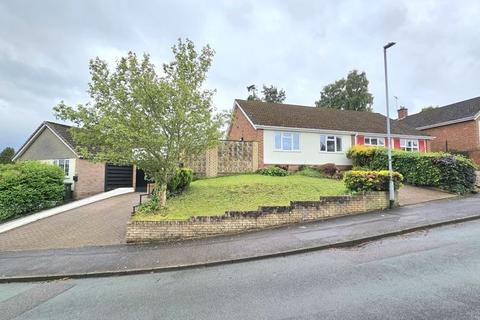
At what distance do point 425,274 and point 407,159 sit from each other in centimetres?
1252

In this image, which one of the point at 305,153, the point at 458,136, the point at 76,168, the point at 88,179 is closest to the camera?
the point at 76,168

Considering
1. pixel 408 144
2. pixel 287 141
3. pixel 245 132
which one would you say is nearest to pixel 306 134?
pixel 287 141

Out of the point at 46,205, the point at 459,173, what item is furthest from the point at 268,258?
the point at 46,205

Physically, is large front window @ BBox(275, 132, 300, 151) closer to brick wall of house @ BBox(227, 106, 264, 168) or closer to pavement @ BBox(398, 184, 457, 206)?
brick wall of house @ BBox(227, 106, 264, 168)

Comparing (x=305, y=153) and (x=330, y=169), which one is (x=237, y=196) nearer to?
(x=330, y=169)

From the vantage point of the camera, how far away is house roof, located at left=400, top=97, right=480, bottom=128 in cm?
2665

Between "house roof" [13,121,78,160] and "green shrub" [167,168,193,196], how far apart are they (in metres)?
11.0

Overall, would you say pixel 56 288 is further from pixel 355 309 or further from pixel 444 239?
pixel 444 239

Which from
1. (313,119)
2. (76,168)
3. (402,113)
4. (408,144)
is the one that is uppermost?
(402,113)

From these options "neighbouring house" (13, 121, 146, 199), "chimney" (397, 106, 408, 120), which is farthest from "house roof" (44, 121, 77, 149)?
"chimney" (397, 106, 408, 120)

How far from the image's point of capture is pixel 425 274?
5.18 meters

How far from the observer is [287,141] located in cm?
2142

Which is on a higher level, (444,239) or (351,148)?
(351,148)

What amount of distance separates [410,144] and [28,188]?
2844 cm
